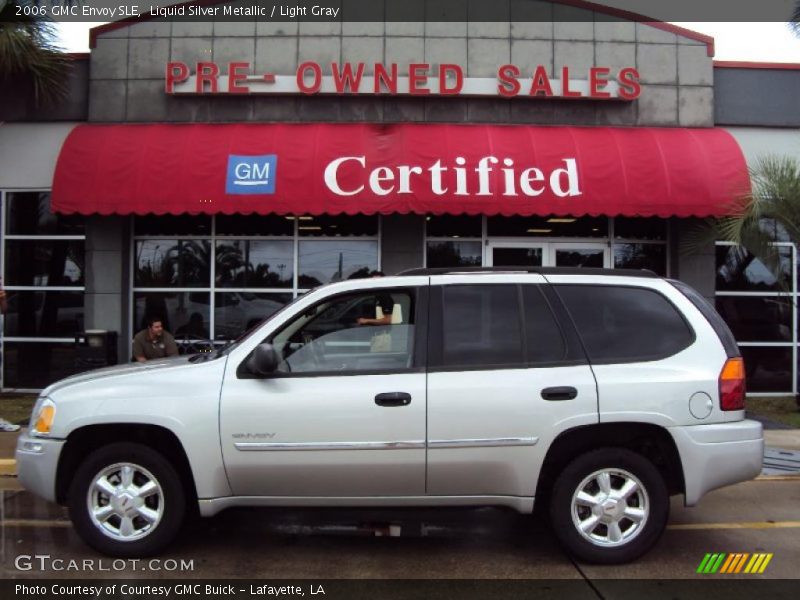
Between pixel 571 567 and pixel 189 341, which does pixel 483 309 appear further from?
pixel 189 341

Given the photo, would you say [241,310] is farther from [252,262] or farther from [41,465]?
[41,465]

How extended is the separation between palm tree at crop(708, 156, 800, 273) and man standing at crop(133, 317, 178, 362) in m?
7.60

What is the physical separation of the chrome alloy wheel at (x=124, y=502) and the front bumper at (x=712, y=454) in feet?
10.9

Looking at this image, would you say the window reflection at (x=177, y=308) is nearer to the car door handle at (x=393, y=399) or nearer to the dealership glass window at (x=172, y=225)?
the dealership glass window at (x=172, y=225)

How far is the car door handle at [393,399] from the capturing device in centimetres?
462

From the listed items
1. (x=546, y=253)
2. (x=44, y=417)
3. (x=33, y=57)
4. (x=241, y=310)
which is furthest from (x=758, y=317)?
(x=33, y=57)

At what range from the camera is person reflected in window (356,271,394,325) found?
16.2 feet

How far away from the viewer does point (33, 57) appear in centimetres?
1103

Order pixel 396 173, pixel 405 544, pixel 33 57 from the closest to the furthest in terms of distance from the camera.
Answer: pixel 405 544
pixel 396 173
pixel 33 57

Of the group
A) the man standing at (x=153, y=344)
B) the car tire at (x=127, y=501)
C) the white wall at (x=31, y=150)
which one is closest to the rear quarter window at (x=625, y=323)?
Answer: the car tire at (x=127, y=501)

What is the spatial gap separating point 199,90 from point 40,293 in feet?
13.7

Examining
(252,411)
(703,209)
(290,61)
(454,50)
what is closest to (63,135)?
(290,61)

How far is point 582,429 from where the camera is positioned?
15.5ft

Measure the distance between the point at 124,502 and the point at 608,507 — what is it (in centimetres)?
306
